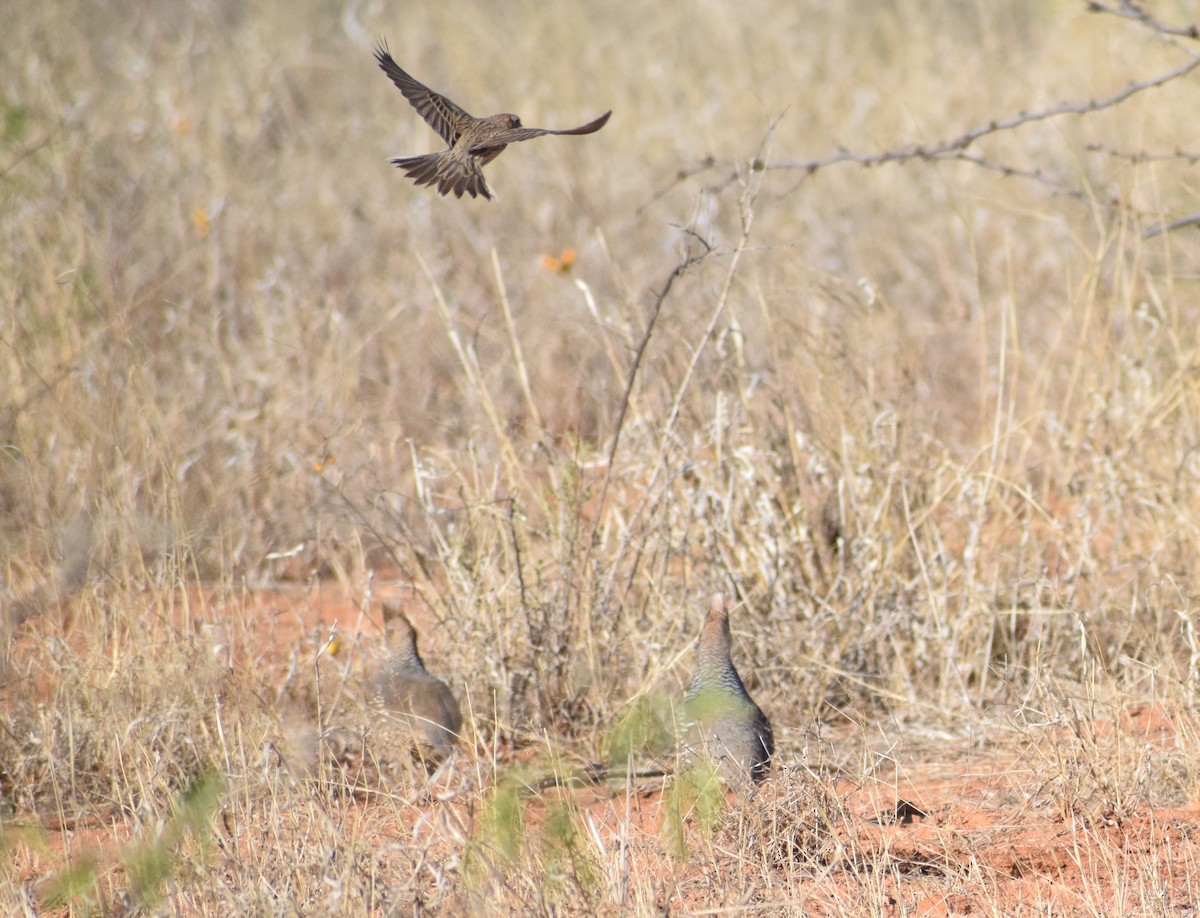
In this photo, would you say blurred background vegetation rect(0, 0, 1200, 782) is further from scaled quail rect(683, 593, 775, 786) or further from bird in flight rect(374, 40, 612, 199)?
bird in flight rect(374, 40, 612, 199)

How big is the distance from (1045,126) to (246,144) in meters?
4.60

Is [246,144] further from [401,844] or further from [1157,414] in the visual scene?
[401,844]

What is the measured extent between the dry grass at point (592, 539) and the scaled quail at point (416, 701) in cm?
9

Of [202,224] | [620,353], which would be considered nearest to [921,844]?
[620,353]

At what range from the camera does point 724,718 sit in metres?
2.78

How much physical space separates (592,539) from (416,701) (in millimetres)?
597

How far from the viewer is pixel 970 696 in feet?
11.9

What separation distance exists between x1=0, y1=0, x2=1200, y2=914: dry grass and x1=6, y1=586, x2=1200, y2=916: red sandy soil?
1 centimetres

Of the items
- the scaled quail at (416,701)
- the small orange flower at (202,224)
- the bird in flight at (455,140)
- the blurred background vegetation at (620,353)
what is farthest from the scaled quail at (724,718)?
the small orange flower at (202,224)

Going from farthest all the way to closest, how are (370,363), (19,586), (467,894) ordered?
(370,363)
(19,586)
(467,894)

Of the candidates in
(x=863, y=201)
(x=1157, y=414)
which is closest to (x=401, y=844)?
(x=1157, y=414)

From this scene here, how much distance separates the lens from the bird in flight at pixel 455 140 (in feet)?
7.06

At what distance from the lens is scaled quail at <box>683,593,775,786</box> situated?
2717mm

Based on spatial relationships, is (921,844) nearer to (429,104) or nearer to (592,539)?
(592,539)
